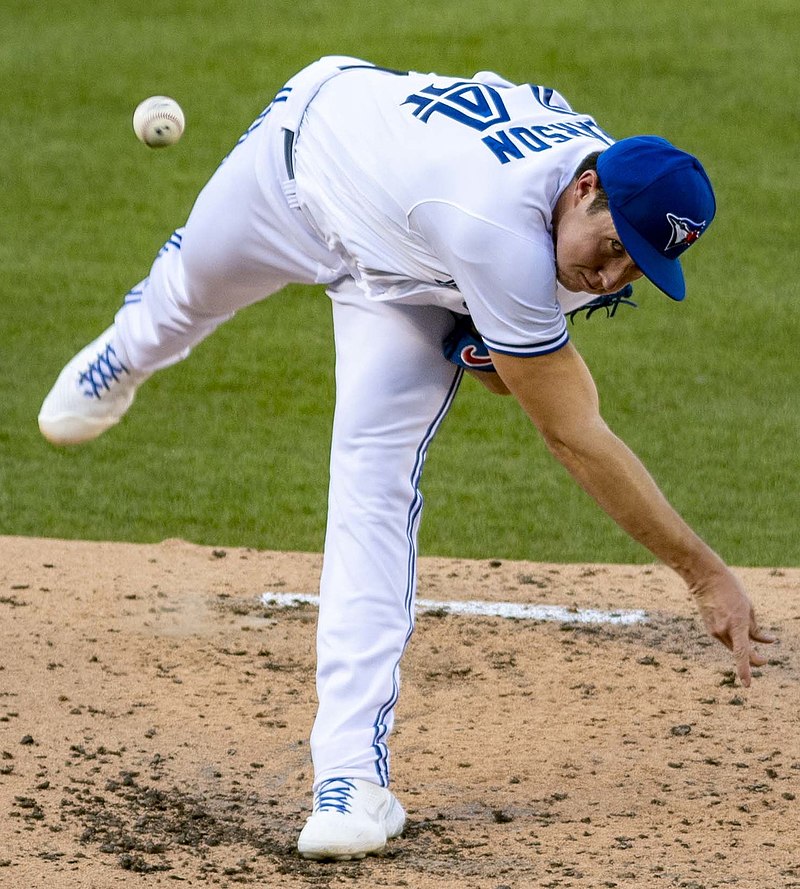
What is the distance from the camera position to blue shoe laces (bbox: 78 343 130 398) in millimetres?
4312

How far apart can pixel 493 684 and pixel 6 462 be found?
3.00 m

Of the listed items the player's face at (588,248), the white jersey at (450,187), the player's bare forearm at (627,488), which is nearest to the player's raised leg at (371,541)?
the white jersey at (450,187)

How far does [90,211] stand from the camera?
9.78m

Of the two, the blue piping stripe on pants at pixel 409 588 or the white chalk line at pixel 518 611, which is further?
the white chalk line at pixel 518 611

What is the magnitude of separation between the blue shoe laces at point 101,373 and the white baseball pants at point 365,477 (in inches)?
28.6

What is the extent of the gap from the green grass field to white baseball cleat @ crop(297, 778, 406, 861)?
2.56 meters

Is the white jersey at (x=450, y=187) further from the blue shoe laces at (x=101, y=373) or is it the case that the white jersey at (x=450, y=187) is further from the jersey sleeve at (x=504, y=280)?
the blue shoe laces at (x=101, y=373)

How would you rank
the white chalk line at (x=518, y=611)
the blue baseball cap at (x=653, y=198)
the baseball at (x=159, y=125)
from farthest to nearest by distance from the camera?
the white chalk line at (x=518, y=611) < the baseball at (x=159, y=125) < the blue baseball cap at (x=653, y=198)

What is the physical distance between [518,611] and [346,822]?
1.76 metres

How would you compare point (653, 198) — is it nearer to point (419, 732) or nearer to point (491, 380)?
point (491, 380)

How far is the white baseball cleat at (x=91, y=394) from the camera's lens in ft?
14.2

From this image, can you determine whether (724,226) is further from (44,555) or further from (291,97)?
(291,97)

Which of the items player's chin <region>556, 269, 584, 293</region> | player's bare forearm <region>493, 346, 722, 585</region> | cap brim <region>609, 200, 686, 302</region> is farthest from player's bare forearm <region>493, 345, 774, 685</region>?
cap brim <region>609, 200, 686, 302</region>

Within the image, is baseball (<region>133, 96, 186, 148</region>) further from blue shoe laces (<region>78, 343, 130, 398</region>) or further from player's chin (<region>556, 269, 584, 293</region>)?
player's chin (<region>556, 269, 584, 293</region>)
